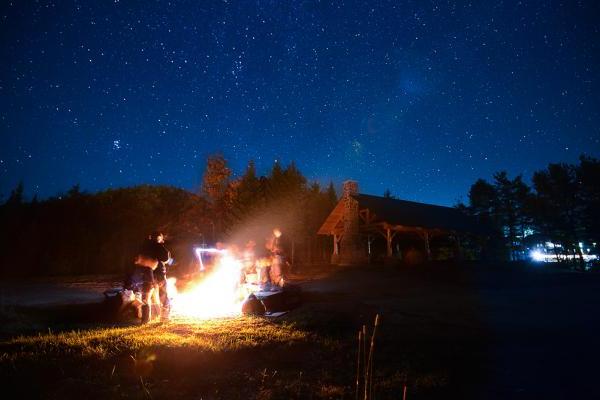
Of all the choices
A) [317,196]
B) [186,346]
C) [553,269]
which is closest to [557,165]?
[553,269]

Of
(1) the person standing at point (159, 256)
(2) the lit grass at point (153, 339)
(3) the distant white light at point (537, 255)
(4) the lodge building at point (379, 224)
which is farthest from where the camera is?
(3) the distant white light at point (537, 255)

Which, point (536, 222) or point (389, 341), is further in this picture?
point (536, 222)

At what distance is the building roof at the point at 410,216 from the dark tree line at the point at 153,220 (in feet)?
17.0

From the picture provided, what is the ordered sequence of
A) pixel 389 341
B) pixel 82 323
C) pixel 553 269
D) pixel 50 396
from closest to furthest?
pixel 50 396
pixel 389 341
pixel 82 323
pixel 553 269

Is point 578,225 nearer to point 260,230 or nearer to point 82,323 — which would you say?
point 260,230

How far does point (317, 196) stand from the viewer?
44.7 m

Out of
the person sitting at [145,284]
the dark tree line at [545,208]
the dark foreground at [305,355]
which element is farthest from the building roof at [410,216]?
the person sitting at [145,284]

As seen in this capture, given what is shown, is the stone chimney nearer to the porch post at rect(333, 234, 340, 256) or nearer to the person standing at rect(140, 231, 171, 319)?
the porch post at rect(333, 234, 340, 256)

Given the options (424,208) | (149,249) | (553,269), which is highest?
(424,208)

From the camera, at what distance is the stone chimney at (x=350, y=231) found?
2978 cm

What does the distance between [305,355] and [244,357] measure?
3.16 feet

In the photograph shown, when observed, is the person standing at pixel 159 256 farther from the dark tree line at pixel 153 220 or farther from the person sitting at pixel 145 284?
the dark tree line at pixel 153 220

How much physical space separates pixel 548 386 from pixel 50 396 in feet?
19.6

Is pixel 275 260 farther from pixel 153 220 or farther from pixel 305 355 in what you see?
pixel 153 220
